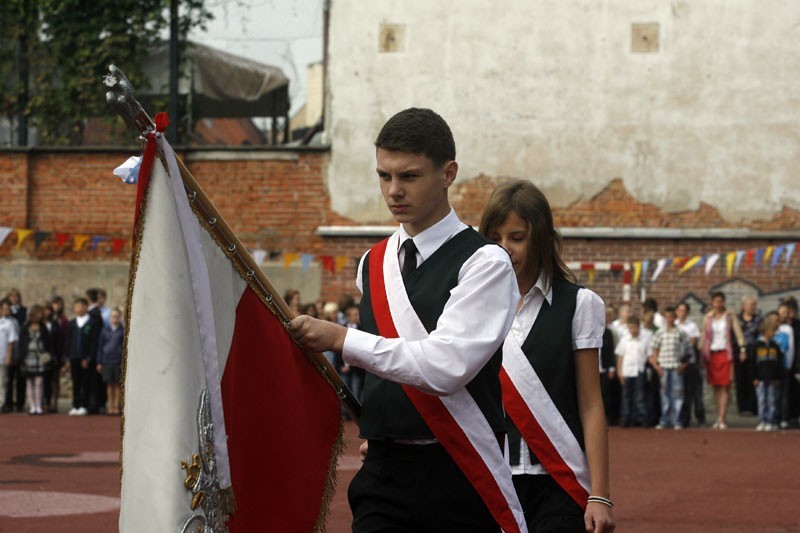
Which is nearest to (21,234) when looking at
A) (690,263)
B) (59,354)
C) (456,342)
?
(59,354)

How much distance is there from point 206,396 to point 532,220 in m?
1.41

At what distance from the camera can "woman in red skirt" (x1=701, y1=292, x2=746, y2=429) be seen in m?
19.9

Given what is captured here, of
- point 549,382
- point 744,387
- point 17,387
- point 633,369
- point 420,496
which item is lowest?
point 17,387

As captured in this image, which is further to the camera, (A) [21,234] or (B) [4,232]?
(A) [21,234]

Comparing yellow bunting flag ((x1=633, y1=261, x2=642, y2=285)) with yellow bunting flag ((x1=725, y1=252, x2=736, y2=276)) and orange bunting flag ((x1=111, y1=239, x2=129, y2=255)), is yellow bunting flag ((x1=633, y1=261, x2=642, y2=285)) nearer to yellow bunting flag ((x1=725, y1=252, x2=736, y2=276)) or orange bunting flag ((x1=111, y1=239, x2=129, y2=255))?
yellow bunting flag ((x1=725, y1=252, x2=736, y2=276))

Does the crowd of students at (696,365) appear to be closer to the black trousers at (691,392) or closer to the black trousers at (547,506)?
the black trousers at (691,392)

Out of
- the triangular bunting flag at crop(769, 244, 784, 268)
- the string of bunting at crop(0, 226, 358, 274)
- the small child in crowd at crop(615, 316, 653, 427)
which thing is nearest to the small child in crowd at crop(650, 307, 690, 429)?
the small child in crowd at crop(615, 316, 653, 427)

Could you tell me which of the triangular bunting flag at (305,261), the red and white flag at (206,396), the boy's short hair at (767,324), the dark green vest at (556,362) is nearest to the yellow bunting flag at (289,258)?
the triangular bunting flag at (305,261)

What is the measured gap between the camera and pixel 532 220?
4.75 meters

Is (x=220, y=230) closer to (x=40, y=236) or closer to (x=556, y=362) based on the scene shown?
(x=556, y=362)

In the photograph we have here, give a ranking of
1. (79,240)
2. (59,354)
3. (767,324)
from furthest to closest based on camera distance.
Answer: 1. (79,240)
2. (59,354)
3. (767,324)

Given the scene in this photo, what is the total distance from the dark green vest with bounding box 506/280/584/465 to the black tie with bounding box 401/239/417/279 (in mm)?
814

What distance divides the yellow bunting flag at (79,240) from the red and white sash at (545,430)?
2093cm

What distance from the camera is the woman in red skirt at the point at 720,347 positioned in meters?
19.9
